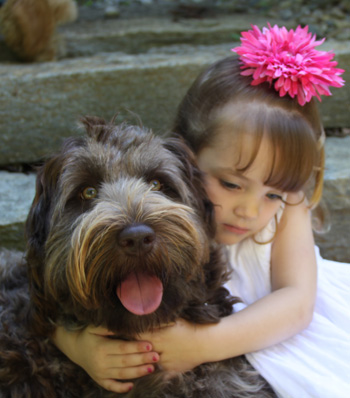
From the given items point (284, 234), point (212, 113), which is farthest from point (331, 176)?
point (212, 113)

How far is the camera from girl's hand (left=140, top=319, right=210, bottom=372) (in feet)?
7.13

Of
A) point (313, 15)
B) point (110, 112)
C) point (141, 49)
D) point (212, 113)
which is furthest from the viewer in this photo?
point (313, 15)

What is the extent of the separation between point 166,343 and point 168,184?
0.69 m

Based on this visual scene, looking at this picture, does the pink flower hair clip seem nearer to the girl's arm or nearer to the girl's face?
the girl's face

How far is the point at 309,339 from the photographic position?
244 centimetres

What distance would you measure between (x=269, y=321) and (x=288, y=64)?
128 cm

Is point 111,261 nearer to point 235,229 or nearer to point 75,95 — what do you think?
point 235,229

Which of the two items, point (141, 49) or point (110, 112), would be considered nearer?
point (110, 112)

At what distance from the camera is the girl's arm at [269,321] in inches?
86.2

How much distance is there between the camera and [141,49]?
4.43 m

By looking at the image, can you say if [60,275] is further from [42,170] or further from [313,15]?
[313,15]

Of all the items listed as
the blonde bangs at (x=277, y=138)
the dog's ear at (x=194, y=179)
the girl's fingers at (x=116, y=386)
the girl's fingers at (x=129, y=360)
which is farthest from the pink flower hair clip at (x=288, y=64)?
the girl's fingers at (x=116, y=386)

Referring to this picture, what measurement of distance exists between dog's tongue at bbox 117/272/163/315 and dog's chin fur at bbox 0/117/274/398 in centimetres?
3

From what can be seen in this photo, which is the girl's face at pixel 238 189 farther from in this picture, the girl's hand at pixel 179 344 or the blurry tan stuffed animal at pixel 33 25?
the blurry tan stuffed animal at pixel 33 25
